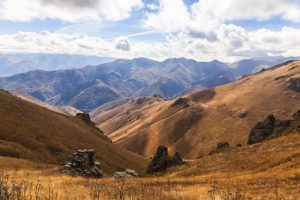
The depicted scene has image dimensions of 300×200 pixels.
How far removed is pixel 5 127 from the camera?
8506 cm

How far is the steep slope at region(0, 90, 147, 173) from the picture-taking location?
247 feet

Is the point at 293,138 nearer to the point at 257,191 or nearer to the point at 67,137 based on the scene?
the point at 257,191

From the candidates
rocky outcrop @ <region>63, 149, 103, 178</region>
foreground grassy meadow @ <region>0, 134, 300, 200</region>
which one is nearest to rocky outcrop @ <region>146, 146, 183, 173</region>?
foreground grassy meadow @ <region>0, 134, 300, 200</region>

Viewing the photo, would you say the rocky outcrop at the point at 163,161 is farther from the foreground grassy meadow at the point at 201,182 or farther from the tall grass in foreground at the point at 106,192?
the tall grass in foreground at the point at 106,192

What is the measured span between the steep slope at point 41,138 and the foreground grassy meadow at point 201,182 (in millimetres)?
38084

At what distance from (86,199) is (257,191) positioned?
10644 millimetres

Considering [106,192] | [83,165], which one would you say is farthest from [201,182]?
[83,165]

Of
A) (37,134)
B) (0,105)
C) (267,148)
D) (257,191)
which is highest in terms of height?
(0,105)

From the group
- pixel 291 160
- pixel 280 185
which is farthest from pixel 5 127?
pixel 280 185

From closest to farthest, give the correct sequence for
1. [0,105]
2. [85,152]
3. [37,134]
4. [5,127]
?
[85,152], [5,127], [37,134], [0,105]

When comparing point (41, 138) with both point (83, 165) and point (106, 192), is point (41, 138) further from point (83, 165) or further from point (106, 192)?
point (106, 192)

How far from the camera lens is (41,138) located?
90.4 meters

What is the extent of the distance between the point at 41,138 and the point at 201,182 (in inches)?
2671

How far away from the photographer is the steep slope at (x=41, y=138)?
7541 cm
